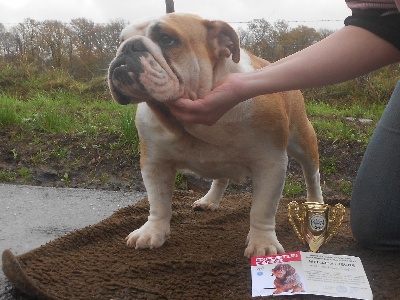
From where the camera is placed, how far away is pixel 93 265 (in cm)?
167

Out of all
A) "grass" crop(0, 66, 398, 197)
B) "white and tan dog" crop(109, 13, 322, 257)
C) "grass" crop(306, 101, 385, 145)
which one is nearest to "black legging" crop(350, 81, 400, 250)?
"white and tan dog" crop(109, 13, 322, 257)

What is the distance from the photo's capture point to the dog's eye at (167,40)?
1.57m

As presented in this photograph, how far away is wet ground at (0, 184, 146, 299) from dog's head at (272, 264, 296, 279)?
2.59 feet

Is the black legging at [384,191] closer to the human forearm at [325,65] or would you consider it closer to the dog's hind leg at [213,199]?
the human forearm at [325,65]

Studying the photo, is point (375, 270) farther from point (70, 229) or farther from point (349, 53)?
point (70, 229)

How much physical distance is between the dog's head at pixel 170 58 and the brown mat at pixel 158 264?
20.1 inches

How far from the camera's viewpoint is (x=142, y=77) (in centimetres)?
147

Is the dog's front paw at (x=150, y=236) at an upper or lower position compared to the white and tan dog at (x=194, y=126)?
lower

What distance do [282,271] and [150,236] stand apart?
524 mm

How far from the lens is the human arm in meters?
1.51

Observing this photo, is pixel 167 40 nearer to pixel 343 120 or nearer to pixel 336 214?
pixel 336 214

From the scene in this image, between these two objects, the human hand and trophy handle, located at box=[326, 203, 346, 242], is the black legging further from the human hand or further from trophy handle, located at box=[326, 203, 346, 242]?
the human hand

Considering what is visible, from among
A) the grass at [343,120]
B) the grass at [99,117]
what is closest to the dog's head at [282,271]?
the grass at [99,117]

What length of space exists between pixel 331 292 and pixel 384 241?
1.76 feet
